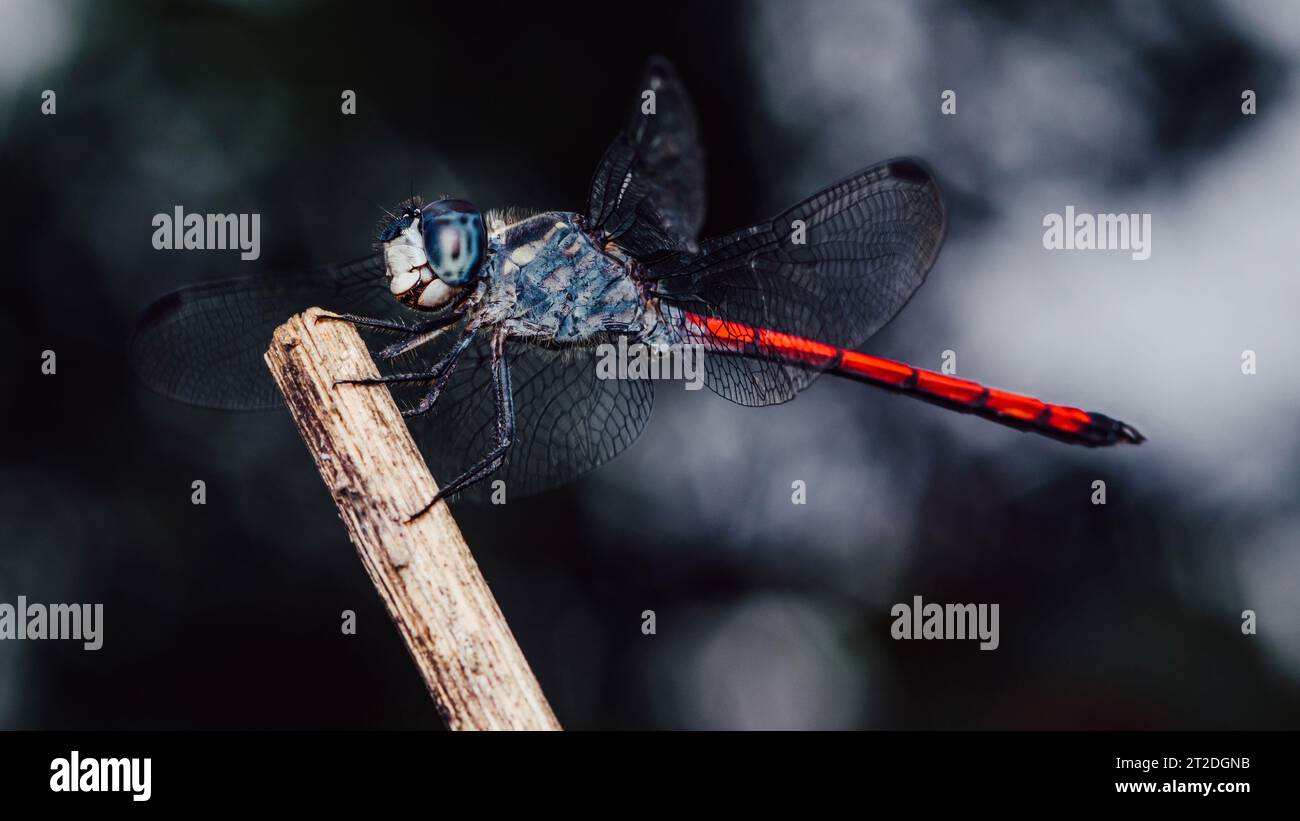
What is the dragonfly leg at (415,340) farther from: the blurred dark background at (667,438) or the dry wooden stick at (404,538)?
the blurred dark background at (667,438)

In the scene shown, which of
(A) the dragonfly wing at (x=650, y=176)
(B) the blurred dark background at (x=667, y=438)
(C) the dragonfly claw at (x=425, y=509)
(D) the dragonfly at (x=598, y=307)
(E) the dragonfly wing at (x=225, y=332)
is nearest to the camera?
(C) the dragonfly claw at (x=425, y=509)

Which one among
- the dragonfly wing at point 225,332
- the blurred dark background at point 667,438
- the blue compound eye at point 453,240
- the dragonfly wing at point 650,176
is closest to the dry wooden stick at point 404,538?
the blue compound eye at point 453,240

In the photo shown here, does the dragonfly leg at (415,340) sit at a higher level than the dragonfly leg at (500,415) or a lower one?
higher

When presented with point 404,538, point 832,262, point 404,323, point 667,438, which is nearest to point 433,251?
point 404,323

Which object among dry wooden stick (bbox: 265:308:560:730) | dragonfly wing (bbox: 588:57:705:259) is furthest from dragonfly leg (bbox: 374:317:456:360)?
dragonfly wing (bbox: 588:57:705:259)

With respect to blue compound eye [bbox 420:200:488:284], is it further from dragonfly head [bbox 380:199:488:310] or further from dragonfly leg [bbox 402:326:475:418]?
dragonfly leg [bbox 402:326:475:418]
